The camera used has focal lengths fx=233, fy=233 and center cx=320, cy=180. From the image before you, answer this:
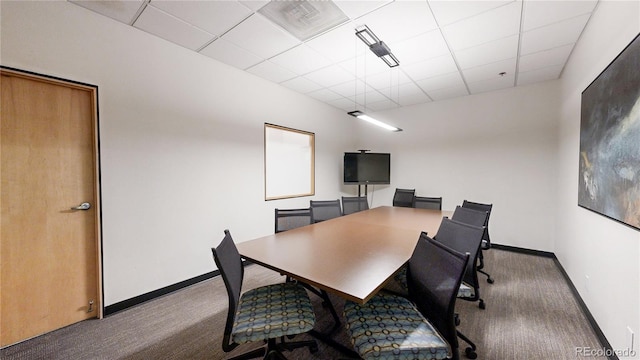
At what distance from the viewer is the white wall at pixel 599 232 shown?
1477 mm

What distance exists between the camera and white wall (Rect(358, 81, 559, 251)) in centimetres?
380

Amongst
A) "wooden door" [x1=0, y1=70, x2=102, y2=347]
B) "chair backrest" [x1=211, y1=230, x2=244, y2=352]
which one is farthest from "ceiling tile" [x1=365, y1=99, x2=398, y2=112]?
"wooden door" [x1=0, y1=70, x2=102, y2=347]

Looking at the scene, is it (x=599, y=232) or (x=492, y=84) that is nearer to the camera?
(x=599, y=232)

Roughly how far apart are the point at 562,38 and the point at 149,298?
529 cm

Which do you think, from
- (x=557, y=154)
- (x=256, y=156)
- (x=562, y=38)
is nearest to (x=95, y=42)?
(x=256, y=156)

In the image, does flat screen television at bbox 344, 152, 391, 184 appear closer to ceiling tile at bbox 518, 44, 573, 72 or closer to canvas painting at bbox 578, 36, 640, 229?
ceiling tile at bbox 518, 44, 573, 72

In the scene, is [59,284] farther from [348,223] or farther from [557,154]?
[557,154]

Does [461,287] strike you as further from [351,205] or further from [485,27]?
[485,27]

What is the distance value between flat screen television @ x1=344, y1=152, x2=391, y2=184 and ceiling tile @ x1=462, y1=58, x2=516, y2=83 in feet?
6.98

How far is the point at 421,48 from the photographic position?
277 centimetres

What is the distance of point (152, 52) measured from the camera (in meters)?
2.52

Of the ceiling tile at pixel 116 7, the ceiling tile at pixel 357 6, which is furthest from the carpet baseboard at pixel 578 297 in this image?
the ceiling tile at pixel 116 7

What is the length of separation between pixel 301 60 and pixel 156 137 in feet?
6.49

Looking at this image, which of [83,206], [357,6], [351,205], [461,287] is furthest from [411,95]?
[83,206]
